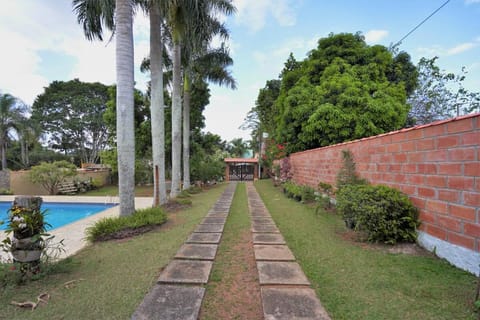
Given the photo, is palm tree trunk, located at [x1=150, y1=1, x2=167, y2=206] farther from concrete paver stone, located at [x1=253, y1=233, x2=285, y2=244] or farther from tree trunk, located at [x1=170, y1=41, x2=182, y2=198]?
concrete paver stone, located at [x1=253, y1=233, x2=285, y2=244]

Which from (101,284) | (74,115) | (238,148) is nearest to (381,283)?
(101,284)

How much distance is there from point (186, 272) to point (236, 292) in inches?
29.7

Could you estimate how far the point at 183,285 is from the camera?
2.42 metres

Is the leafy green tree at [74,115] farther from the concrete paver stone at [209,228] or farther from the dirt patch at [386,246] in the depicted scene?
the dirt patch at [386,246]

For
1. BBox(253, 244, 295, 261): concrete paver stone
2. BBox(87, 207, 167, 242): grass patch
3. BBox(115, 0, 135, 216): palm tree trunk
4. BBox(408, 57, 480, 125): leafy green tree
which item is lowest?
BBox(253, 244, 295, 261): concrete paver stone

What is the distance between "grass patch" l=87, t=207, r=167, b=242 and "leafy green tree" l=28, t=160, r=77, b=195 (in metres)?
11.3

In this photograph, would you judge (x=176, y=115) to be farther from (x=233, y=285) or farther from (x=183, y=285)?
(x=233, y=285)

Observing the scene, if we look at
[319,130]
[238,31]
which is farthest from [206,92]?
[319,130]

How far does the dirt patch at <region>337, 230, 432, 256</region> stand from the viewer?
321cm

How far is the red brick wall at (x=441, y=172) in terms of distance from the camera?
254 centimetres

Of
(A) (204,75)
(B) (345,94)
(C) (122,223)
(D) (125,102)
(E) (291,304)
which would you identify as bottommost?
(E) (291,304)

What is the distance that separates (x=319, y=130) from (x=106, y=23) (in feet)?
27.8

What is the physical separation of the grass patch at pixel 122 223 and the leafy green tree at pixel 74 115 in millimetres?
28510

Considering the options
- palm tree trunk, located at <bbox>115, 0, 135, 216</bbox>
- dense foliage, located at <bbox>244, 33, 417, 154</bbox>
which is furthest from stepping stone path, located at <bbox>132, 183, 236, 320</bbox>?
dense foliage, located at <bbox>244, 33, 417, 154</bbox>
